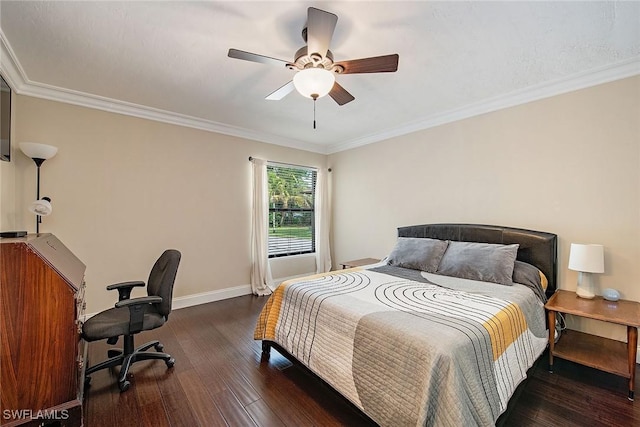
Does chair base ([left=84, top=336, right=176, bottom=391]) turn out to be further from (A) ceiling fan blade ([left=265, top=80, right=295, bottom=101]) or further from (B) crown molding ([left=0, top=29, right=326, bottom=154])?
(B) crown molding ([left=0, top=29, right=326, bottom=154])

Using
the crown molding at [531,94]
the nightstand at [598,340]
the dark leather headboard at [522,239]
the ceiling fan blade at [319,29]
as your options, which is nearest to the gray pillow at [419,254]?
the dark leather headboard at [522,239]

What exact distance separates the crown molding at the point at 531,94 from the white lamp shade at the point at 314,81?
227cm

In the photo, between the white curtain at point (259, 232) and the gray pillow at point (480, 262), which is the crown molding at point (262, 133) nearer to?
the white curtain at point (259, 232)

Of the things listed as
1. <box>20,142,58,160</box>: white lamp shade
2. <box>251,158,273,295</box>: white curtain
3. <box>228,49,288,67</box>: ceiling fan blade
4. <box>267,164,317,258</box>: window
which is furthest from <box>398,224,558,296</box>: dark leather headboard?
<box>20,142,58,160</box>: white lamp shade

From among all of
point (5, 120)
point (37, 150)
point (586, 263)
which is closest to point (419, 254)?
point (586, 263)

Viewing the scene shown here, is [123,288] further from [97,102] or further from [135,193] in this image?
[97,102]

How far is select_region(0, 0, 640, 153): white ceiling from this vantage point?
68.7 inches

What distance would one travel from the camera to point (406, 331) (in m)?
1.53

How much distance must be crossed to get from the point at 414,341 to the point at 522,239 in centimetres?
213

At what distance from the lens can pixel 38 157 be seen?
260cm

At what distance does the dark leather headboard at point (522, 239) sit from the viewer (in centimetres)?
265

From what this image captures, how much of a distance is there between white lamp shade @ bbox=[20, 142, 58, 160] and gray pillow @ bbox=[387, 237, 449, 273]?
3.79m

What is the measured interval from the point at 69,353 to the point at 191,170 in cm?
264

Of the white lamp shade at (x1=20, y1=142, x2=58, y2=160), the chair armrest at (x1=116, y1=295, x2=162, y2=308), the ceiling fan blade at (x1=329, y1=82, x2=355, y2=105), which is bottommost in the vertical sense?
the chair armrest at (x1=116, y1=295, x2=162, y2=308)
